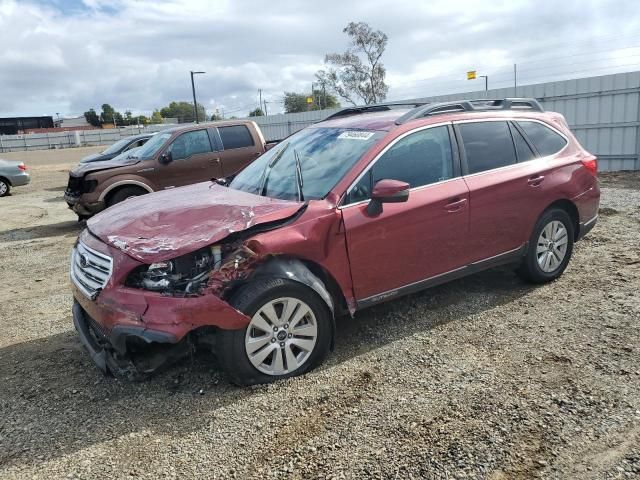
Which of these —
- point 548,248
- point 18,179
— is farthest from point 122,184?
point 18,179

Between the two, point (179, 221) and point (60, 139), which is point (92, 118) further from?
point (179, 221)

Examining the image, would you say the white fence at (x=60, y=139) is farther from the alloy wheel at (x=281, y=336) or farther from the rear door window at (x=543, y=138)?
the alloy wheel at (x=281, y=336)

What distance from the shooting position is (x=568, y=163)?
5.04 meters

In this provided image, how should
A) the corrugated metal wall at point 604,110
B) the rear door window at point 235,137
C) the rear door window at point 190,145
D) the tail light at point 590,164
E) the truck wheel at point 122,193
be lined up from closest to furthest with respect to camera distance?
the tail light at point 590,164 < the truck wheel at point 122,193 < the rear door window at point 190,145 < the rear door window at point 235,137 < the corrugated metal wall at point 604,110

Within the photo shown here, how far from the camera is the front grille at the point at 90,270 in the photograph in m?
3.37

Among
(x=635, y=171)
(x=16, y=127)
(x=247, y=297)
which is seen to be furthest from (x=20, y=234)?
(x=16, y=127)

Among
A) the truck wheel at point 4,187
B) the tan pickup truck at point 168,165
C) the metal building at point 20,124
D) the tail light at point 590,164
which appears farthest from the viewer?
the metal building at point 20,124

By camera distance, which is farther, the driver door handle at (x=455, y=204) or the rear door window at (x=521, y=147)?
the rear door window at (x=521, y=147)

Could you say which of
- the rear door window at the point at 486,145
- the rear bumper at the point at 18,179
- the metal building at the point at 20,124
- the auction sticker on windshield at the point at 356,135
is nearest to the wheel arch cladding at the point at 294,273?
the auction sticker on windshield at the point at 356,135

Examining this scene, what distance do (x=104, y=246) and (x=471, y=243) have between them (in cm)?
291

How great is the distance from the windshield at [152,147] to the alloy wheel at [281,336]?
7220mm

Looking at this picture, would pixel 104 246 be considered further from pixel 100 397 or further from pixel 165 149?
pixel 165 149

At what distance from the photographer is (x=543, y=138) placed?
16.5 ft

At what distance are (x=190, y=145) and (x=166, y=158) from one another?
56 cm
